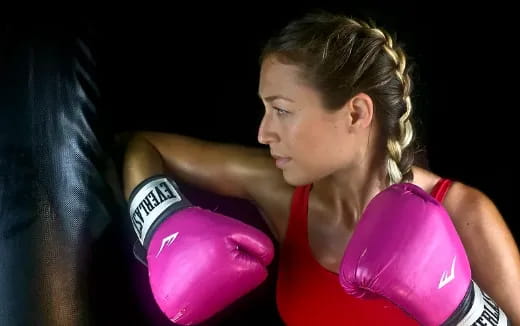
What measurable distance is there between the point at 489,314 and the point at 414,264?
0.19 m

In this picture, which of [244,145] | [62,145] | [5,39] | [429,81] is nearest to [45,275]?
[62,145]

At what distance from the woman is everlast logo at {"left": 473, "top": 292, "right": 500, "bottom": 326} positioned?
0.28 feet

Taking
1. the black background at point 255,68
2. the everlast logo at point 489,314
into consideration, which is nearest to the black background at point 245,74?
the black background at point 255,68

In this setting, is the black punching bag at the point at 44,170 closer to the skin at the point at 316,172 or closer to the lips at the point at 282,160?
the skin at the point at 316,172

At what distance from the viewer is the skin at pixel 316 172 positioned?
1159 mm

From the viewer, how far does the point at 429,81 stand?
139 centimetres

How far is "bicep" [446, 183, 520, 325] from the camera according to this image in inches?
48.6

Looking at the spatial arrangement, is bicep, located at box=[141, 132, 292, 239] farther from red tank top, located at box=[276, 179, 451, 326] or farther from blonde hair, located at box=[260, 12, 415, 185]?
blonde hair, located at box=[260, 12, 415, 185]

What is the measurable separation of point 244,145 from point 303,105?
291mm

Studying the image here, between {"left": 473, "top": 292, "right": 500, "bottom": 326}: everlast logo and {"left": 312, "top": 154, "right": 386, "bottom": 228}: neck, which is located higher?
{"left": 312, "top": 154, "right": 386, "bottom": 228}: neck

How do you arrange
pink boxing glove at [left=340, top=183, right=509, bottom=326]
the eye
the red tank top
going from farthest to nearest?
the red tank top, the eye, pink boxing glove at [left=340, top=183, right=509, bottom=326]

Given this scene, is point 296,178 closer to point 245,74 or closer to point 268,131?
point 268,131

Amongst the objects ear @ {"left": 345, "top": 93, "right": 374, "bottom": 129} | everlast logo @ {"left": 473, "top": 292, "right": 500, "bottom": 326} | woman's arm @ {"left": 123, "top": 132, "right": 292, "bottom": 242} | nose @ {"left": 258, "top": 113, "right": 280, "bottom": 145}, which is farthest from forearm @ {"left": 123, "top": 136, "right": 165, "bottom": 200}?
everlast logo @ {"left": 473, "top": 292, "right": 500, "bottom": 326}

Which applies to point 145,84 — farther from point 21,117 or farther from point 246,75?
point 21,117
